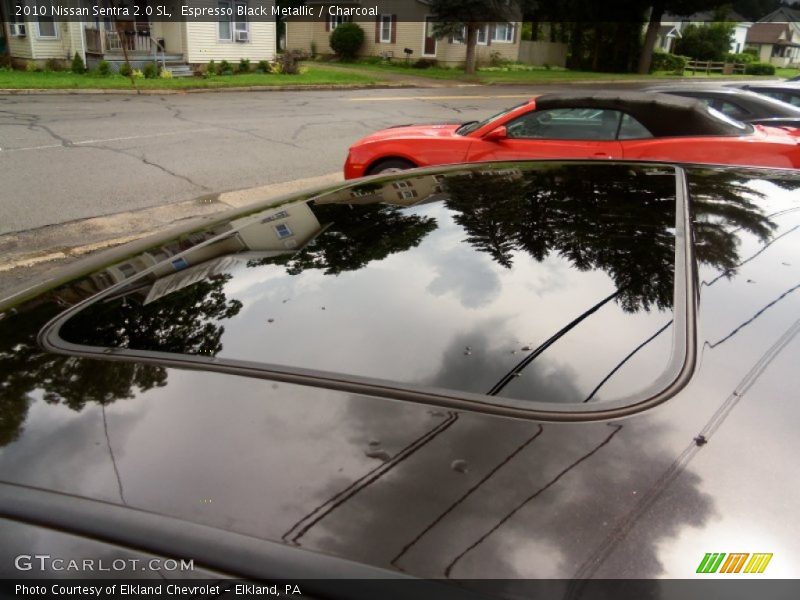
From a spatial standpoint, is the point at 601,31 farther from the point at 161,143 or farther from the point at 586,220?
the point at 586,220

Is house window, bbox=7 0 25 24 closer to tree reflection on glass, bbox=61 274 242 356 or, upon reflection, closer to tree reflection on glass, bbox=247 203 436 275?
tree reflection on glass, bbox=247 203 436 275

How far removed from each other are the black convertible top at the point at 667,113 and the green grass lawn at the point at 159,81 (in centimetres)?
1615

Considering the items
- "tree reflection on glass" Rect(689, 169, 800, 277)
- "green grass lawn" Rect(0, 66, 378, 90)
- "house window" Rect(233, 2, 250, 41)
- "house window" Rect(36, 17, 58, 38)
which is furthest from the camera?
"house window" Rect(233, 2, 250, 41)

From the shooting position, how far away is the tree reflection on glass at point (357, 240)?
6.88 ft

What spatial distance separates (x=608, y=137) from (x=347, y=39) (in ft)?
109

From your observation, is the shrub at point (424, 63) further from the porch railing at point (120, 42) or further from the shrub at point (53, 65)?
the shrub at point (53, 65)

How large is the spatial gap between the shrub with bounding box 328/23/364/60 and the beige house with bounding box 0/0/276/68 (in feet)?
33.8

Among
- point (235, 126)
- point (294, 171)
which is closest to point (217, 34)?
point (235, 126)

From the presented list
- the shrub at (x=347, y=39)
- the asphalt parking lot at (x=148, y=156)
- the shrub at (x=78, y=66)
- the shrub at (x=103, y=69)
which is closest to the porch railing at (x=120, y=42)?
the shrub at (x=78, y=66)

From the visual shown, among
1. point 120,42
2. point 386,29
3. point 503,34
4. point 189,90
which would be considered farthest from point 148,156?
point 503,34

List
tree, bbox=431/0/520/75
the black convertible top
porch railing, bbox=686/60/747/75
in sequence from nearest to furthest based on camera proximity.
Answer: the black convertible top → tree, bbox=431/0/520/75 → porch railing, bbox=686/60/747/75

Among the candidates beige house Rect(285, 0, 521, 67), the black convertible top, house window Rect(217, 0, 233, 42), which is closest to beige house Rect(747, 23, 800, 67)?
beige house Rect(285, 0, 521, 67)

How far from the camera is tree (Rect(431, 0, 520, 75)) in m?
28.9

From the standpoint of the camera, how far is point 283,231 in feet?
8.18
